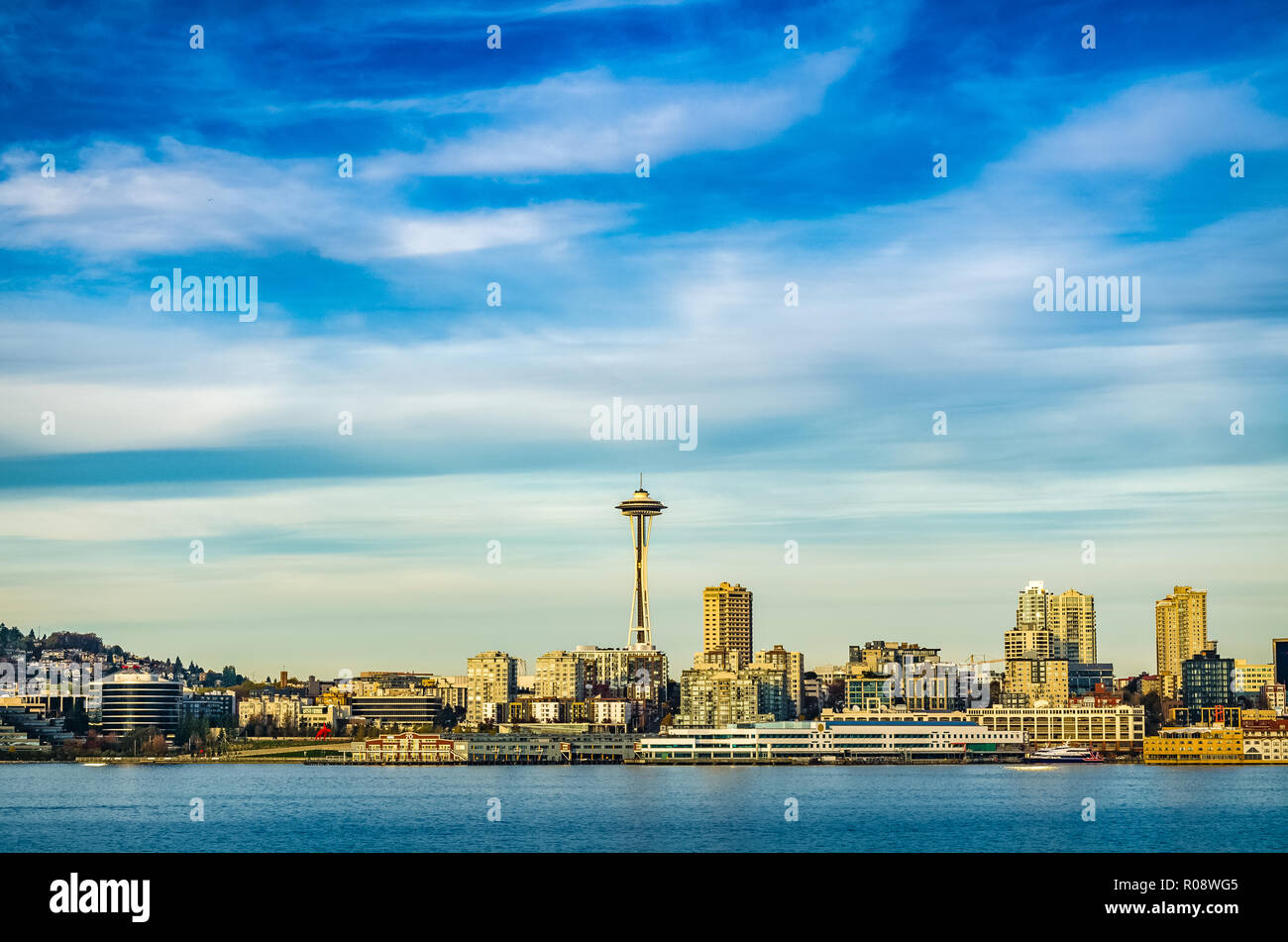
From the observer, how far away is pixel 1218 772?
7012 cm

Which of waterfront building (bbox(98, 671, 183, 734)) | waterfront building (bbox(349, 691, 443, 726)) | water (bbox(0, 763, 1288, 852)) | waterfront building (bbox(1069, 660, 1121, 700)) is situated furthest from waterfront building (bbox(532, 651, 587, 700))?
water (bbox(0, 763, 1288, 852))

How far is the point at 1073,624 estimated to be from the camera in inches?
5167

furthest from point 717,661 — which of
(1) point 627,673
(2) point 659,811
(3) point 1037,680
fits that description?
(2) point 659,811

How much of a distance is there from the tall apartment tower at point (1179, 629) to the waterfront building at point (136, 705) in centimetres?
6940

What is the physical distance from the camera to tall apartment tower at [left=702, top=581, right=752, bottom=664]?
143m

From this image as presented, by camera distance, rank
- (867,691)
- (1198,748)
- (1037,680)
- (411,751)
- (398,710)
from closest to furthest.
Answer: (1198,748), (411,751), (1037,680), (398,710), (867,691)

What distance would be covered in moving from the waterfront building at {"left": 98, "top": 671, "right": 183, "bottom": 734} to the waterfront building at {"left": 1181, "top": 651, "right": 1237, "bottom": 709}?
6643cm

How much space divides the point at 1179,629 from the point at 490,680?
5252 centimetres

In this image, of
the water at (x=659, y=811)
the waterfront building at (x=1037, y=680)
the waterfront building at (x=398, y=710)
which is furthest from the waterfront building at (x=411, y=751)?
the waterfront building at (x=1037, y=680)

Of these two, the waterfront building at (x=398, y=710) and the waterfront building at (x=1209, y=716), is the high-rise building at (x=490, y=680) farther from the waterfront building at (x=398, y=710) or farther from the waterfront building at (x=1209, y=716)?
the waterfront building at (x=1209, y=716)

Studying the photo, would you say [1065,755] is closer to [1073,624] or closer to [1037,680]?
[1037,680]

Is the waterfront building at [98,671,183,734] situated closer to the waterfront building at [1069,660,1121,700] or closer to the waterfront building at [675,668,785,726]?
the waterfront building at [675,668,785,726]
